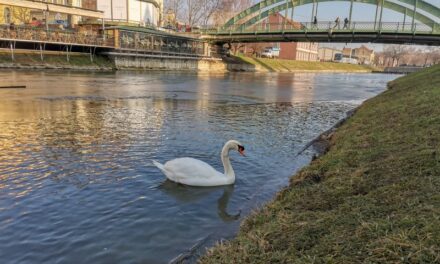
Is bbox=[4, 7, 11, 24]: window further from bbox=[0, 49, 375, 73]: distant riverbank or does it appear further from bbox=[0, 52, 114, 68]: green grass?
bbox=[0, 52, 114, 68]: green grass

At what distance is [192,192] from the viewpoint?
25.2ft

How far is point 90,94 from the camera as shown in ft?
78.1

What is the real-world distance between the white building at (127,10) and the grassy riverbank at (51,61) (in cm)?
2480

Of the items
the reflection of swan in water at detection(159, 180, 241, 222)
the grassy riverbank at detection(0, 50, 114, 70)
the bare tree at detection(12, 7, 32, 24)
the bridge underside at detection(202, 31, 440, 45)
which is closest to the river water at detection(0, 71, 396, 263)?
the reflection of swan in water at detection(159, 180, 241, 222)

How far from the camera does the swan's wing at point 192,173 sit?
25.9 ft

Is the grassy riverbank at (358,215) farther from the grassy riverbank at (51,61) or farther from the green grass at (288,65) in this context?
the green grass at (288,65)

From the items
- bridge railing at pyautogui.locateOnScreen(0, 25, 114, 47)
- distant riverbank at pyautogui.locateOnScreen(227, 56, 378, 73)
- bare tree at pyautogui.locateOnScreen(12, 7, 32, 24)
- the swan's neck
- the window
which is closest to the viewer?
the swan's neck

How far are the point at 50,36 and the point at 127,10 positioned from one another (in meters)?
31.2

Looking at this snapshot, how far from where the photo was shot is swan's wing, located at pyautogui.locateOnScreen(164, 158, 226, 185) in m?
7.89

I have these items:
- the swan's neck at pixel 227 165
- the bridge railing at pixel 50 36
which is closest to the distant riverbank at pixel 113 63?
the bridge railing at pixel 50 36

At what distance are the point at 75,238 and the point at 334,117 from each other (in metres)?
15.6

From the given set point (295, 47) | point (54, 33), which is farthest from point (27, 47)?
point (295, 47)

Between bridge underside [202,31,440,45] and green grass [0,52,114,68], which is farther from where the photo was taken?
bridge underside [202,31,440,45]

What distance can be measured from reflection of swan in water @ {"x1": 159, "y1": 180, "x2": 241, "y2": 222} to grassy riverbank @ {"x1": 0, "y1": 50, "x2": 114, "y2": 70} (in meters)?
40.7
